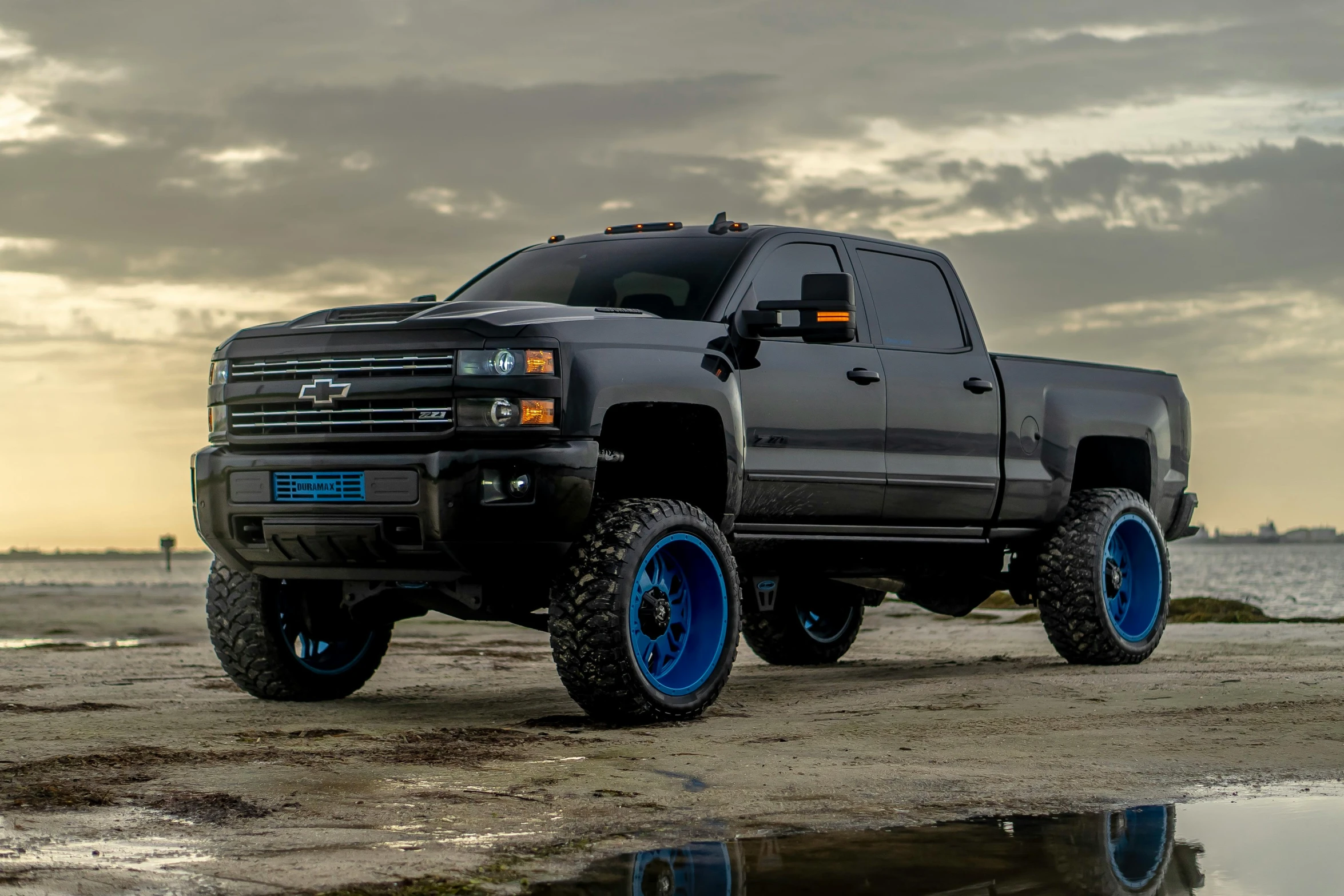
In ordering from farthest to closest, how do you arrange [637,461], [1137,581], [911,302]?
[1137,581], [911,302], [637,461]

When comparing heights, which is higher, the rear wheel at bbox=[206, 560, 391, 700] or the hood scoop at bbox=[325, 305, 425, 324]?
the hood scoop at bbox=[325, 305, 425, 324]

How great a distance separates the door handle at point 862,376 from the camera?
8.12m

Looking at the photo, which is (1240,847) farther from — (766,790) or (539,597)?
(539,597)

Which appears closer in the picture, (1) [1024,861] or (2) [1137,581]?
(1) [1024,861]

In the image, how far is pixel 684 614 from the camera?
7.39 meters

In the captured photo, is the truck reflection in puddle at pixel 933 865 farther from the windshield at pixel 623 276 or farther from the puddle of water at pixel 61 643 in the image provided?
the puddle of water at pixel 61 643

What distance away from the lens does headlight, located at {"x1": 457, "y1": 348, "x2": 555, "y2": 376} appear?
6582 millimetres

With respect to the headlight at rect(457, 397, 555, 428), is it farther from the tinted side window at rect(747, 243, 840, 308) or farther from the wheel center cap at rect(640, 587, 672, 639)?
the tinted side window at rect(747, 243, 840, 308)

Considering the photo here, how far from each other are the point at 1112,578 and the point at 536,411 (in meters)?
4.99

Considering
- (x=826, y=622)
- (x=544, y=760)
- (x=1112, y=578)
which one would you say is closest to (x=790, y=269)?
(x=544, y=760)

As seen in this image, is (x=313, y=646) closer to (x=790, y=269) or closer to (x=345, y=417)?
(x=345, y=417)

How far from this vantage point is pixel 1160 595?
10.5 m

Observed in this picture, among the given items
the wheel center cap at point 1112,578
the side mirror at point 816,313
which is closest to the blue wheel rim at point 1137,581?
the wheel center cap at point 1112,578

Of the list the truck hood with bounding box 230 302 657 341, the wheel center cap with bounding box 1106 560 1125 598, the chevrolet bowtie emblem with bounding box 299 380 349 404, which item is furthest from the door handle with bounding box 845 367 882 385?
the wheel center cap with bounding box 1106 560 1125 598
